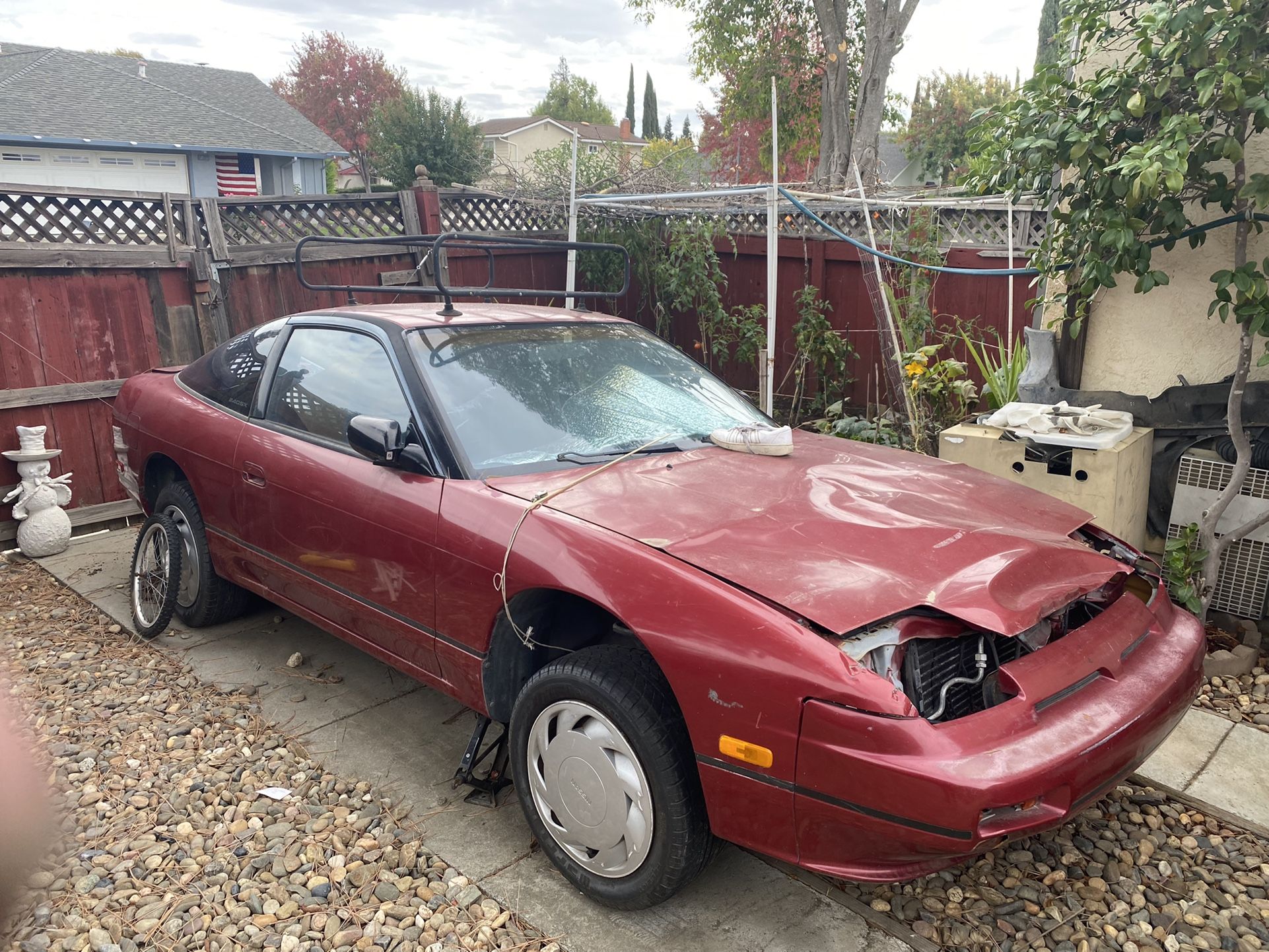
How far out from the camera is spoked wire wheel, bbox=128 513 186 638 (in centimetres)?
430

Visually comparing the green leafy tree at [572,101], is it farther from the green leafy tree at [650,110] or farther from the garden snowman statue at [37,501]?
the garden snowman statue at [37,501]

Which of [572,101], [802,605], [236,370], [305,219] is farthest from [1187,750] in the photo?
[572,101]

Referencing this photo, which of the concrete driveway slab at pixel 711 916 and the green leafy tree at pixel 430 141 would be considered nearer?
the concrete driveway slab at pixel 711 916

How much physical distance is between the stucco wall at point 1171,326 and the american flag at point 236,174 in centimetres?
2360

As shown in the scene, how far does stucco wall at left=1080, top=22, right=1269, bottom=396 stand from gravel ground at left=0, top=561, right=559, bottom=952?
396 cm

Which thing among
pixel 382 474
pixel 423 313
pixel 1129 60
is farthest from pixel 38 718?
pixel 1129 60

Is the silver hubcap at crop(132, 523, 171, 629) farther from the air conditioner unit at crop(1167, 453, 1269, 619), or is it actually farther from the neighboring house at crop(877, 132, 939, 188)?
the neighboring house at crop(877, 132, 939, 188)

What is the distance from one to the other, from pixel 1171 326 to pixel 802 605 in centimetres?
335

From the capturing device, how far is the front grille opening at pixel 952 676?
2188mm

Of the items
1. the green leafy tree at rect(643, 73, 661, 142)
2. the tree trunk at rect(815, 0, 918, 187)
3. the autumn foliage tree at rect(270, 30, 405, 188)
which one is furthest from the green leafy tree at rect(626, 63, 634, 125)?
the tree trunk at rect(815, 0, 918, 187)

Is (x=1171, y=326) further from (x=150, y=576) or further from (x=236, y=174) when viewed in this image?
(x=236, y=174)

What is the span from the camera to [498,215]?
8.95 meters

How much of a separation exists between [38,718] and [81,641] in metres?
0.83

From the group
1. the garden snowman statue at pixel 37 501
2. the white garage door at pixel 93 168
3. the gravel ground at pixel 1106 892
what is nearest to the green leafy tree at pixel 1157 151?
the gravel ground at pixel 1106 892
